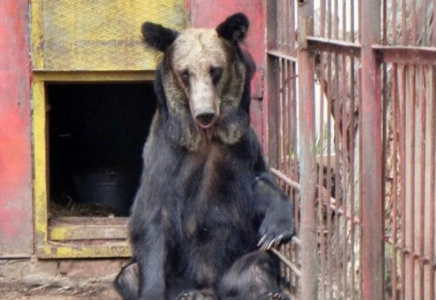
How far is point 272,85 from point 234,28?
114cm

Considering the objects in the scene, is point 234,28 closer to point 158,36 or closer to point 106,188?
point 158,36

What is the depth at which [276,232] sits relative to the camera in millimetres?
6672

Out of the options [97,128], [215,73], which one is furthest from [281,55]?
[97,128]

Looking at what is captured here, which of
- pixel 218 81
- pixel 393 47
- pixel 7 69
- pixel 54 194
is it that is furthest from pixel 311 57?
pixel 54 194

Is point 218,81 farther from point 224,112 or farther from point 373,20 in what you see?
point 373,20

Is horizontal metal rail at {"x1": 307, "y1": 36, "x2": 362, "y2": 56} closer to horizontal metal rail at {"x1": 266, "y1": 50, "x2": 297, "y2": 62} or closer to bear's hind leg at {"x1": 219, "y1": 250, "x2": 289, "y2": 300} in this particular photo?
horizontal metal rail at {"x1": 266, "y1": 50, "x2": 297, "y2": 62}

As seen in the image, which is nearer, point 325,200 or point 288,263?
point 325,200

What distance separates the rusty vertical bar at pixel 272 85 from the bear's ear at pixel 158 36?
1.14 meters

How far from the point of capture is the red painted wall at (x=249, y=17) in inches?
323

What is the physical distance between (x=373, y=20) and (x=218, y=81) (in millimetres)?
2081

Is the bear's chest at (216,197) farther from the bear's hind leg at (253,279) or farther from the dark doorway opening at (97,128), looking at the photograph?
the dark doorway opening at (97,128)

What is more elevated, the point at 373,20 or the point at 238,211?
the point at 373,20

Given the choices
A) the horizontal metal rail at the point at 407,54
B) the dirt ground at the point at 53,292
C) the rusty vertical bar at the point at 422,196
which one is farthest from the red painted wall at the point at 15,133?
the rusty vertical bar at the point at 422,196

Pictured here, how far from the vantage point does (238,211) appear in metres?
7.01
